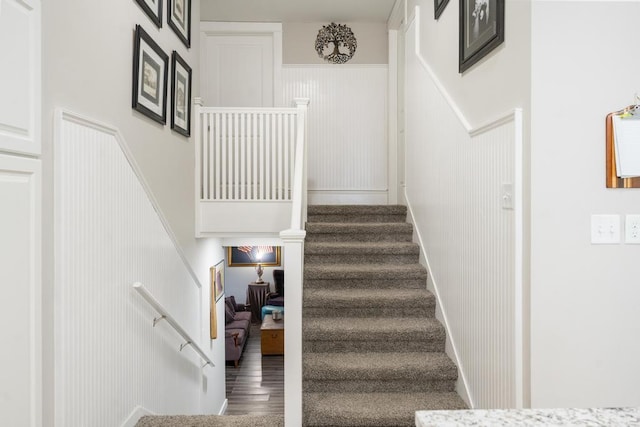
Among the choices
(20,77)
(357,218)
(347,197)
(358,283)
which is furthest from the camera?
(347,197)

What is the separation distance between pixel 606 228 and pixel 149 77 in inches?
101

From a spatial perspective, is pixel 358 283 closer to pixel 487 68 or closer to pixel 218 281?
pixel 487 68

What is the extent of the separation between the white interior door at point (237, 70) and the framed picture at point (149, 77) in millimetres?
2114

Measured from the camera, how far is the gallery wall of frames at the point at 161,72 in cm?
250

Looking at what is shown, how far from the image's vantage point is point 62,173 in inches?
65.7

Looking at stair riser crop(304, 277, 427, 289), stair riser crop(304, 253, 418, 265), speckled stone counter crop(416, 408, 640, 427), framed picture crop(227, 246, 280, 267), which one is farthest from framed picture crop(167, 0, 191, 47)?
framed picture crop(227, 246, 280, 267)

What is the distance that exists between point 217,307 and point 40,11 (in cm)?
367

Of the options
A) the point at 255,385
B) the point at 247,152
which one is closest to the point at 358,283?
the point at 247,152

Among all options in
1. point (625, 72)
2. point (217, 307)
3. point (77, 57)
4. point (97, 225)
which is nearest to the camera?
point (625, 72)

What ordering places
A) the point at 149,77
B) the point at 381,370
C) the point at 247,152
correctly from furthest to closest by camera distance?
1. the point at 247,152
2. the point at 149,77
3. the point at 381,370

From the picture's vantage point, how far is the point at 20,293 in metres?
1.40

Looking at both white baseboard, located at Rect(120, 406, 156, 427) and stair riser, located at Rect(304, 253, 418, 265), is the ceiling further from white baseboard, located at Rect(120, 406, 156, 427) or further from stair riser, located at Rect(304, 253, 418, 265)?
white baseboard, located at Rect(120, 406, 156, 427)

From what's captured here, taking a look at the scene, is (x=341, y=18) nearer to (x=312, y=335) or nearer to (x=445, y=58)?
(x=445, y=58)

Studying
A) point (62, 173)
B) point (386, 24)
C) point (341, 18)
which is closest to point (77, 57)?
point (62, 173)
